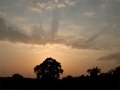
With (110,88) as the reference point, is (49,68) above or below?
above

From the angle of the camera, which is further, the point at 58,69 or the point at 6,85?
the point at 58,69

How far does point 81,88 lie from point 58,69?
55952 millimetres

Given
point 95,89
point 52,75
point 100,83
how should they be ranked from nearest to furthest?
1. point 95,89
2. point 100,83
3. point 52,75

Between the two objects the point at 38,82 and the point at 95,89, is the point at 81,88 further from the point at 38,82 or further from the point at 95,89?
the point at 38,82

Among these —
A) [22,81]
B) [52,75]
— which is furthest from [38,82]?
[52,75]

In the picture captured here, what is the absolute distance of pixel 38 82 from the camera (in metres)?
30.6

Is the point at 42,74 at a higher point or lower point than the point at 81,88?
higher

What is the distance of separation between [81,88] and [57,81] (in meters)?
3.15

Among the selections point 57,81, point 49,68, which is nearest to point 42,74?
point 49,68

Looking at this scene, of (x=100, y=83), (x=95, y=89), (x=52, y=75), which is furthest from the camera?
(x=52, y=75)

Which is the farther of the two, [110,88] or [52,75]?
[52,75]

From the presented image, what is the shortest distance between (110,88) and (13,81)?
1142cm

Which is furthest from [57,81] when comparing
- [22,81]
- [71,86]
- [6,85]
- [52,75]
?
[52,75]

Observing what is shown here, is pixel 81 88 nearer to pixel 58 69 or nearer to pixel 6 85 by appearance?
pixel 6 85
